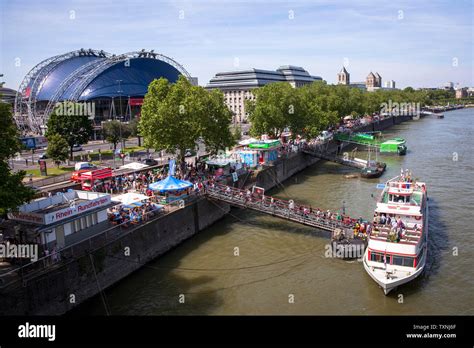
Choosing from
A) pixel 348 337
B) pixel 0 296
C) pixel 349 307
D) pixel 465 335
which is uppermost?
pixel 348 337

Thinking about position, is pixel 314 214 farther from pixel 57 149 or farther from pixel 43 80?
pixel 43 80

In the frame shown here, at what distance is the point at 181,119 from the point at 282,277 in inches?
954

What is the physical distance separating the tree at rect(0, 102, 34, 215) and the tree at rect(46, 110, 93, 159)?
48.7 meters

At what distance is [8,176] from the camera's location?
21703mm

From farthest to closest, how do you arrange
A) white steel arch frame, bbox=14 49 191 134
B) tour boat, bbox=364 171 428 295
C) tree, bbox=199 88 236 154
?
1. white steel arch frame, bbox=14 49 191 134
2. tree, bbox=199 88 236 154
3. tour boat, bbox=364 171 428 295

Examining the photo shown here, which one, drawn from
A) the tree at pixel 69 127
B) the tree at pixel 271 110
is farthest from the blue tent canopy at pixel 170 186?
the tree at pixel 69 127

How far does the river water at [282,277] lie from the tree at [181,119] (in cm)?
1048

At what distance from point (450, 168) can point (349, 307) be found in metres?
50.4

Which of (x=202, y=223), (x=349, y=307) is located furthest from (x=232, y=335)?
(x=202, y=223)

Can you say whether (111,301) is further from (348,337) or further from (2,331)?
(348,337)

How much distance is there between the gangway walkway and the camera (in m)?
36.1

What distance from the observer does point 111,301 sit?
2723cm

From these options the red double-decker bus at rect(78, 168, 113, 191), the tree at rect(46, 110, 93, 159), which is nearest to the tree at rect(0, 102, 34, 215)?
the red double-decker bus at rect(78, 168, 113, 191)

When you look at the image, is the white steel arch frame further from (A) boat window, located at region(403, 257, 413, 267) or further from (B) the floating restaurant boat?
(A) boat window, located at region(403, 257, 413, 267)
